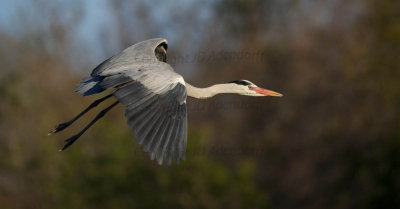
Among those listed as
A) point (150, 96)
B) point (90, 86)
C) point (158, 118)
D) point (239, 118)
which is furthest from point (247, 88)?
point (239, 118)

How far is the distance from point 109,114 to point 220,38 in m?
5.08

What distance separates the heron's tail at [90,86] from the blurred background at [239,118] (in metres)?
9.93

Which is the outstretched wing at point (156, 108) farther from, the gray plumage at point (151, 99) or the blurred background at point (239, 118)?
the blurred background at point (239, 118)

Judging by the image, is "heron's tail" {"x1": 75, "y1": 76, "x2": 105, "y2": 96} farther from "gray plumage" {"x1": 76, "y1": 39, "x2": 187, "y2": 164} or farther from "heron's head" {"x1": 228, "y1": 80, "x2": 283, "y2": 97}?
"heron's head" {"x1": 228, "y1": 80, "x2": 283, "y2": 97}

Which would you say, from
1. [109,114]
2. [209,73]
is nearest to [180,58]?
[209,73]

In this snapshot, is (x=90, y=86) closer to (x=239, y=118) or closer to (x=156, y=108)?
(x=156, y=108)

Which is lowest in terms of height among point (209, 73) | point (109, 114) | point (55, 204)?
point (55, 204)

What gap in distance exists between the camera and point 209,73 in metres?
20.9

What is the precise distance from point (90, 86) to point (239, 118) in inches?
612

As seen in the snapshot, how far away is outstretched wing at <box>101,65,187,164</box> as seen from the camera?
18.4 feet

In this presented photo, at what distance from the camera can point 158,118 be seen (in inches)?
234

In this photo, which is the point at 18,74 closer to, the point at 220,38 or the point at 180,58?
the point at 180,58

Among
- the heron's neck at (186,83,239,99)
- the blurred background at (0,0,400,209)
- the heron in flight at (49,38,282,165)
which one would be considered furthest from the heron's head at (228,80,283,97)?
the blurred background at (0,0,400,209)

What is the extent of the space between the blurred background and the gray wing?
35.9 ft
